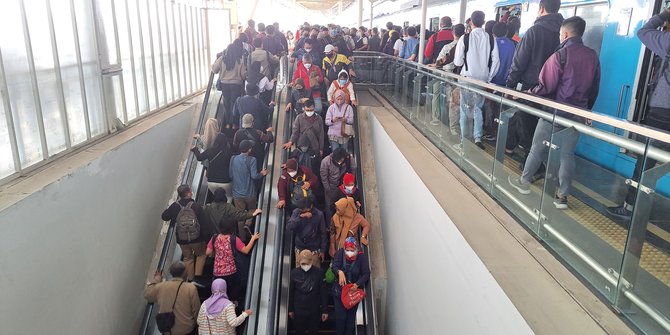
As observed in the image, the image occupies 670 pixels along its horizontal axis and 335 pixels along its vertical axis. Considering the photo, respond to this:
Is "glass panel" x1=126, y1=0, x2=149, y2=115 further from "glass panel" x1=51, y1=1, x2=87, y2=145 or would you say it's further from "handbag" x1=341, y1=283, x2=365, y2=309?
"handbag" x1=341, y1=283, x2=365, y2=309

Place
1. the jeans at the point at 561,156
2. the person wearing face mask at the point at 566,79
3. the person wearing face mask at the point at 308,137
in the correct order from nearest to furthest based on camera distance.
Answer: the jeans at the point at 561,156 < the person wearing face mask at the point at 566,79 < the person wearing face mask at the point at 308,137

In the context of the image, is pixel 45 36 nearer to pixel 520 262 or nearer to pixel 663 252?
pixel 520 262

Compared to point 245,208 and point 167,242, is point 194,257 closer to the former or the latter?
point 167,242

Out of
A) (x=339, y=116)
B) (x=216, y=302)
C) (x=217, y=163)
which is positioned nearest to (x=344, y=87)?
(x=339, y=116)

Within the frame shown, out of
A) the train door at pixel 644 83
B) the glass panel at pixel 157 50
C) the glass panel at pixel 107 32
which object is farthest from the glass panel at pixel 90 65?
the train door at pixel 644 83

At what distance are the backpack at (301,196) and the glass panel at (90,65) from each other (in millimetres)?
2904

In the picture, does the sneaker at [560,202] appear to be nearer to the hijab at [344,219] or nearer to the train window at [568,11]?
the hijab at [344,219]

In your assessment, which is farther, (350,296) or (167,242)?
(167,242)

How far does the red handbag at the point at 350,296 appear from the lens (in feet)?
19.8

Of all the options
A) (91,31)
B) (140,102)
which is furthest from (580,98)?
(140,102)

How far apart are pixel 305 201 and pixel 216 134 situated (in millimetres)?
2009

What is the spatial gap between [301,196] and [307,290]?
1.31 meters

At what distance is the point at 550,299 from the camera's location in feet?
9.50

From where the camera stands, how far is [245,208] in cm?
745
